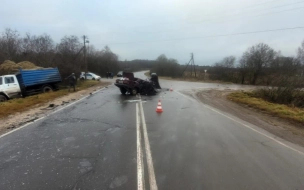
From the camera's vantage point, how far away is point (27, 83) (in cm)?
1953

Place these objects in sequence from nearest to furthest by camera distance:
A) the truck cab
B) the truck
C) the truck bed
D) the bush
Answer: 1. the truck cab
2. the truck
3. the bush
4. the truck bed

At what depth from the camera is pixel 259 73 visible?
5766 cm

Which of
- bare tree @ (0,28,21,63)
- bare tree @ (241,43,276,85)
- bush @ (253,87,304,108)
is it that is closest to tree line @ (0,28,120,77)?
bare tree @ (0,28,21,63)

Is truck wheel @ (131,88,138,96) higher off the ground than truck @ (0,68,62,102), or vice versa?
truck @ (0,68,62,102)

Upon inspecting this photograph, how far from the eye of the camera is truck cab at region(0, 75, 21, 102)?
1673cm

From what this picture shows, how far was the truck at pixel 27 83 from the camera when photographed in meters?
17.1

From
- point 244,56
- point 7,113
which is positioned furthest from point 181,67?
point 7,113

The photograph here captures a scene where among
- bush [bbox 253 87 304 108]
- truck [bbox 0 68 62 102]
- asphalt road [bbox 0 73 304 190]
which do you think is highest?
truck [bbox 0 68 62 102]

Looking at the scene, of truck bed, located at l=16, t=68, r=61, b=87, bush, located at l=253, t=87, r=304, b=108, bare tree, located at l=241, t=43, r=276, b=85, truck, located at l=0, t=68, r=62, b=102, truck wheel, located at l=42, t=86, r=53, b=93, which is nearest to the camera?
truck, located at l=0, t=68, r=62, b=102

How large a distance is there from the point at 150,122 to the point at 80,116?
9.90ft

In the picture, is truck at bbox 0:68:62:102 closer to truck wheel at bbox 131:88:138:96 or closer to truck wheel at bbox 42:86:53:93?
truck wheel at bbox 42:86:53:93

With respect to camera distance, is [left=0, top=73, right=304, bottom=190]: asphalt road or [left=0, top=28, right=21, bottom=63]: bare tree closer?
[left=0, top=73, right=304, bottom=190]: asphalt road

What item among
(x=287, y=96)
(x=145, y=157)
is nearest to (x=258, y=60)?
(x=287, y=96)

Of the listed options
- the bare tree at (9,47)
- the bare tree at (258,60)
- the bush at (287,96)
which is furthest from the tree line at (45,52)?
the bare tree at (258,60)
